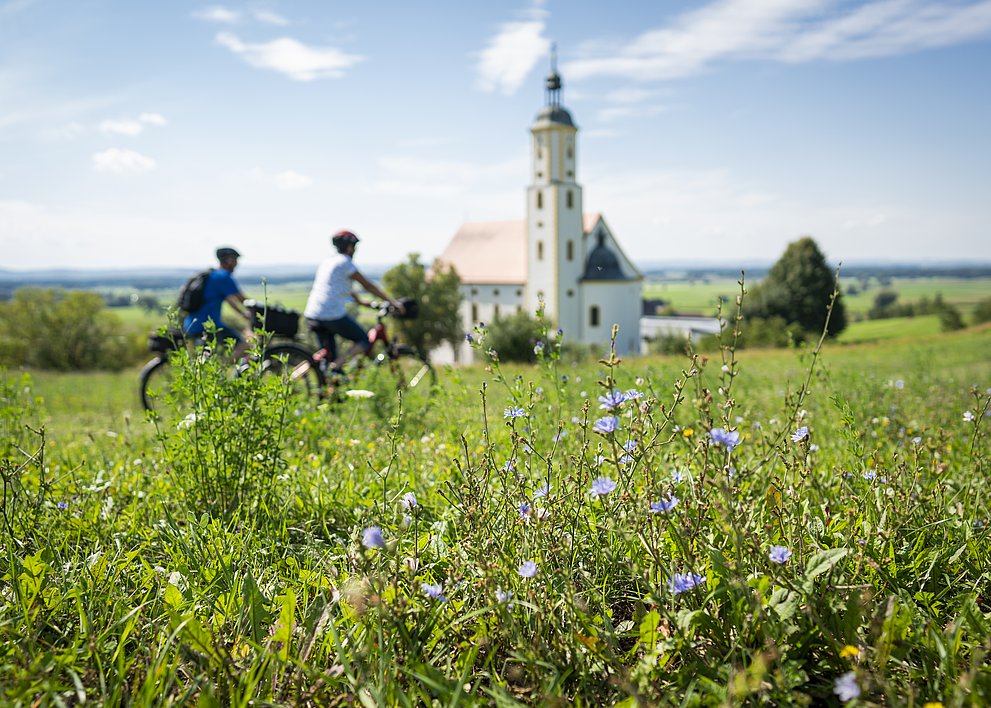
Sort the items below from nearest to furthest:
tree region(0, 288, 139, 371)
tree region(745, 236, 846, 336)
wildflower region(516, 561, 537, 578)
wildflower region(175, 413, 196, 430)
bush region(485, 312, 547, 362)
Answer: wildflower region(516, 561, 537, 578) → wildflower region(175, 413, 196, 430) → bush region(485, 312, 547, 362) → tree region(0, 288, 139, 371) → tree region(745, 236, 846, 336)

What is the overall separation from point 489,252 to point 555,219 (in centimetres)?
1004

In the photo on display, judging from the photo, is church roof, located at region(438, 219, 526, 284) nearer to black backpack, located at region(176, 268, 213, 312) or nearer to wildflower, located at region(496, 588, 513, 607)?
black backpack, located at region(176, 268, 213, 312)

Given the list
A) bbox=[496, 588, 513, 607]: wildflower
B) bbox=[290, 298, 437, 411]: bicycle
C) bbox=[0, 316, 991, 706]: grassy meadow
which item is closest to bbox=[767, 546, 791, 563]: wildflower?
bbox=[0, 316, 991, 706]: grassy meadow

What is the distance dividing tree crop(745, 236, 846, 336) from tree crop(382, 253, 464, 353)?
2623 centimetres

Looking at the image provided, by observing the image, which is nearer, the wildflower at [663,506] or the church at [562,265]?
the wildflower at [663,506]

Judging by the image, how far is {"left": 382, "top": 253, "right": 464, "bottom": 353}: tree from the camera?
5438 cm

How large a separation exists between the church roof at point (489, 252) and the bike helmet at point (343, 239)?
51.9 meters

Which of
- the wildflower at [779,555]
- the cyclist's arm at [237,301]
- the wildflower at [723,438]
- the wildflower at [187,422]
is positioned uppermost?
the cyclist's arm at [237,301]

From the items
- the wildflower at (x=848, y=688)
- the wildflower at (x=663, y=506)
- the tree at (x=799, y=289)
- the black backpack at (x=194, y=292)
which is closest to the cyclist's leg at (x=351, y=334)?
the black backpack at (x=194, y=292)

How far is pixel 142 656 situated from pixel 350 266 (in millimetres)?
5795

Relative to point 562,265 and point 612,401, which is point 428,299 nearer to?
point 562,265

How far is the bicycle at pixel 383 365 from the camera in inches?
233

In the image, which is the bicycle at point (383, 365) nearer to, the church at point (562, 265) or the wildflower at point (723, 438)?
the wildflower at point (723, 438)

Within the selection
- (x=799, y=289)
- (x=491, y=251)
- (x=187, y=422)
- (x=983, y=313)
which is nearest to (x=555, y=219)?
(x=491, y=251)
